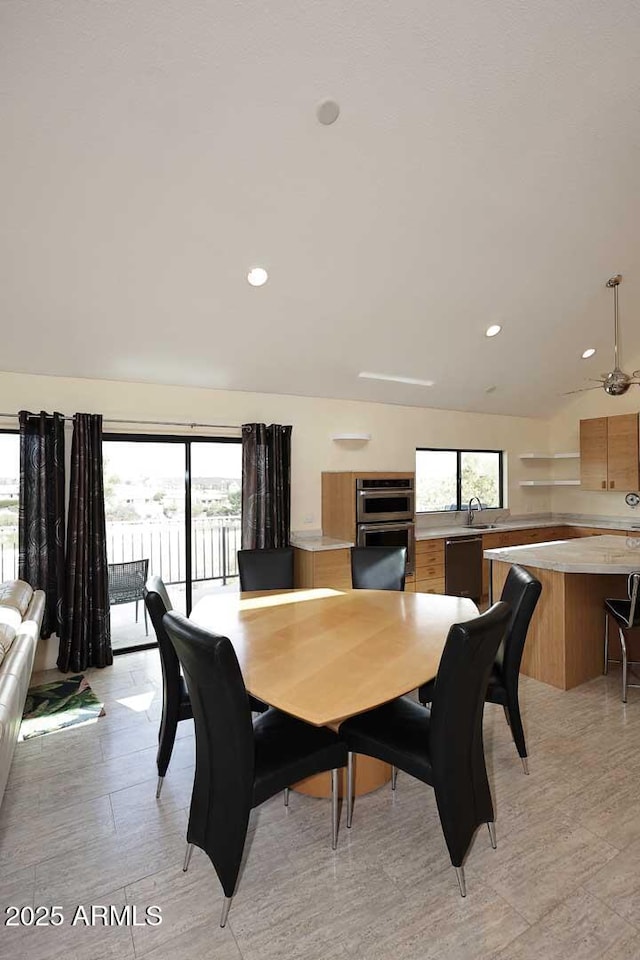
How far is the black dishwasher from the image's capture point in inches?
214

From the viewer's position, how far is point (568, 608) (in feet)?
11.3

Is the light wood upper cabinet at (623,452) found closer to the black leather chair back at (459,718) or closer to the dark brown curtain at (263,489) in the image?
the dark brown curtain at (263,489)

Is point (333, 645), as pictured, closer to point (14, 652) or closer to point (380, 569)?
point (380, 569)

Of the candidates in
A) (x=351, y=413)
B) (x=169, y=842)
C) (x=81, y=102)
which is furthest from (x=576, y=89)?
(x=169, y=842)

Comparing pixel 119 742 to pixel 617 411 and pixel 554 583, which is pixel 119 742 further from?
pixel 617 411

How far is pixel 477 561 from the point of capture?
5.68 meters

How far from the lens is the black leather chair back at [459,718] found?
1686 mm

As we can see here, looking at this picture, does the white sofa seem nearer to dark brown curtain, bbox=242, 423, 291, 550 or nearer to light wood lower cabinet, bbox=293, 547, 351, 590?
dark brown curtain, bbox=242, 423, 291, 550

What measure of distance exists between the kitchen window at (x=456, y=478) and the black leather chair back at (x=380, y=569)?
2.56 m

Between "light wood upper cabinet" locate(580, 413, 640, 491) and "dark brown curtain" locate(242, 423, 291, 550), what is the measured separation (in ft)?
14.1

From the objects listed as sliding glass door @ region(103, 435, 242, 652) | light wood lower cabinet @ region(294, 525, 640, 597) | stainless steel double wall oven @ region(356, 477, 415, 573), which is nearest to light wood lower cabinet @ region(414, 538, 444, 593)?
light wood lower cabinet @ region(294, 525, 640, 597)

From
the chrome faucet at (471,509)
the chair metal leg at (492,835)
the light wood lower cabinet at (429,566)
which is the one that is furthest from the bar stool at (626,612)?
the chrome faucet at (471,509)

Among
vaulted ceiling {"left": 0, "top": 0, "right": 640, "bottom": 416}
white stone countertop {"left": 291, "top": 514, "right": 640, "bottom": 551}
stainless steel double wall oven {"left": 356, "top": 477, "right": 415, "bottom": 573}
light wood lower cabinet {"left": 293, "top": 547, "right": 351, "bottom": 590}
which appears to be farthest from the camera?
stainless steel double wall oven {"left": 356, "top": 477, "right": 415, "bottom": 573}

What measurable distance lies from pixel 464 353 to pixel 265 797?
4408 millimetres
